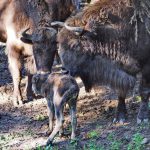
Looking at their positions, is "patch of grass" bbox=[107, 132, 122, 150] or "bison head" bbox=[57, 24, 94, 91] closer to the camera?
"patch of grass" bbox=[107, 132, 122, 150]

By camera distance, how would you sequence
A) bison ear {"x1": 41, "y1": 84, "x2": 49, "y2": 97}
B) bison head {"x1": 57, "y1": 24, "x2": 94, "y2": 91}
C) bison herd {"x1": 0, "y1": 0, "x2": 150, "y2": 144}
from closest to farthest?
bison ear {"x1": 41, "y1": 84, "x2": 49, "y2": 97} < bison herd {"x1": 0, "y1": 0, "x2": 150, "y2": 144} < bison head {"x1": 57, "y1": 24, "x2": 94, "y2": 91}

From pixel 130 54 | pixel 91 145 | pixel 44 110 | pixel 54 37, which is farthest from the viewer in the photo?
pixel 44 110

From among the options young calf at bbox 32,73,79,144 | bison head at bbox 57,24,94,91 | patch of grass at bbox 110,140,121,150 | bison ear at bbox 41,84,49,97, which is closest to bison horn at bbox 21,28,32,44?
bison head at bbox 57,24,94,91

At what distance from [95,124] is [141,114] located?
76 centimetres

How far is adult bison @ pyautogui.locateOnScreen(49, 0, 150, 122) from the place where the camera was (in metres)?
7.98

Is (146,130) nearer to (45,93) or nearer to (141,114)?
(141,114)

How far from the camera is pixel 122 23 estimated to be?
8188 mm

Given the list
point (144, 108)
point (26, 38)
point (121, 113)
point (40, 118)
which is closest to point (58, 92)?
point (121, 113)

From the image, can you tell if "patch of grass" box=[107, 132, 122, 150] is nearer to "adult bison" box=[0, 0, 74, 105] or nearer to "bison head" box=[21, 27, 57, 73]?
"bison head" box=[21, 27, 57, 73]

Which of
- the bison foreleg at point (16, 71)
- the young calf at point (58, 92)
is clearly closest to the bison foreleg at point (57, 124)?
the young calf at point (58, 92)

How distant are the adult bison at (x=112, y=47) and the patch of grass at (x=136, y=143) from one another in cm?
89

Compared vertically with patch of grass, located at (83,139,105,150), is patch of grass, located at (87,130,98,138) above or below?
below

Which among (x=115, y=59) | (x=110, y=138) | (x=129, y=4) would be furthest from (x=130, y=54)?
(x=110, y=138)

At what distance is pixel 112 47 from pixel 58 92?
131 cm
